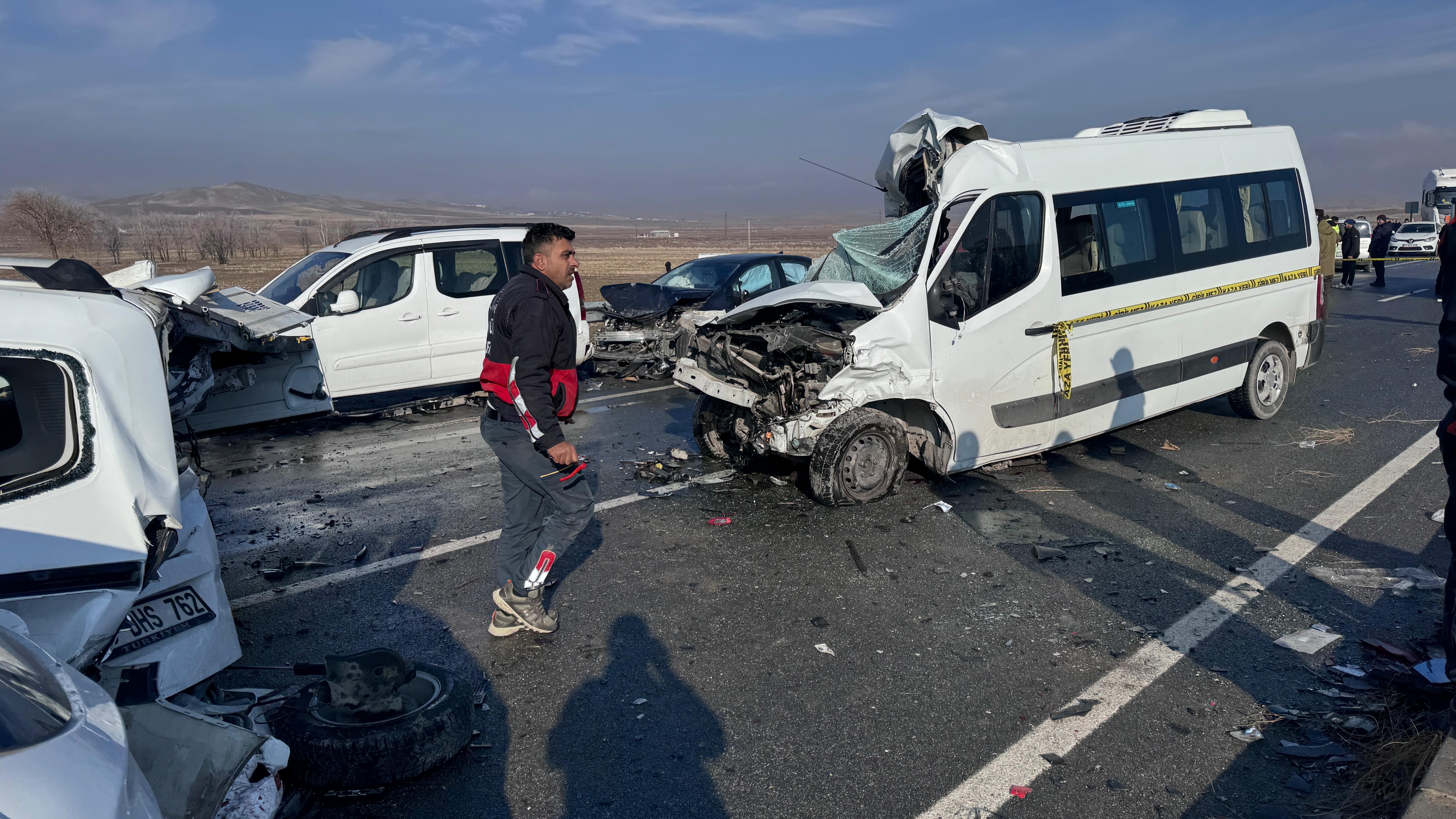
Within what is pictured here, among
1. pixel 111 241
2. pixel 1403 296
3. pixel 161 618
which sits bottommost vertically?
pixel 161 618

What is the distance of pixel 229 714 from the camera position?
340cm

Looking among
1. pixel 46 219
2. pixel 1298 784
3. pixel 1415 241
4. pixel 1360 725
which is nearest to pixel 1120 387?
pixel 1360 725

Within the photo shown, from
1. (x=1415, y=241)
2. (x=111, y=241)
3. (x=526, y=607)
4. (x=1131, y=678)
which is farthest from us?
(x=111, y=241)

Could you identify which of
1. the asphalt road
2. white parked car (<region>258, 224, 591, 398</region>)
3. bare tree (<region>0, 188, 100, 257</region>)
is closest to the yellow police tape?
the asphalt road

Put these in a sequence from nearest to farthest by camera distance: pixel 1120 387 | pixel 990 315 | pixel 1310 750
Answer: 1. pixel 1310 750
2. pixel 990 315
3. pixel 1120 387

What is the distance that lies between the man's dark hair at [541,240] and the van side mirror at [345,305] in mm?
5440

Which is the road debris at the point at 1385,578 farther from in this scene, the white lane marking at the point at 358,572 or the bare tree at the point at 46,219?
the bare tree at the point at 46,219

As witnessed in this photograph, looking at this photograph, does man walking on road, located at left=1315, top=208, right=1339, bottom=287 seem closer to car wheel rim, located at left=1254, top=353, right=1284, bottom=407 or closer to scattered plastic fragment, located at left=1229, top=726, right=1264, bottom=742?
car wheel rim, located at left=1254, top=353, right=1284, bottom=407

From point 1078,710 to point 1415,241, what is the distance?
3451 centimetres

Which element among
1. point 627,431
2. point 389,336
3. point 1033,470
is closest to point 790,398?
point 1033,470

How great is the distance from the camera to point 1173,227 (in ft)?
23.8

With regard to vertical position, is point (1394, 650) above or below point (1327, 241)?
below

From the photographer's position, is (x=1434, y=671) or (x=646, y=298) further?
(x=646, y=298)

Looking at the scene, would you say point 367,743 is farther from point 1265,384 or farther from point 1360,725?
point 1265,384
